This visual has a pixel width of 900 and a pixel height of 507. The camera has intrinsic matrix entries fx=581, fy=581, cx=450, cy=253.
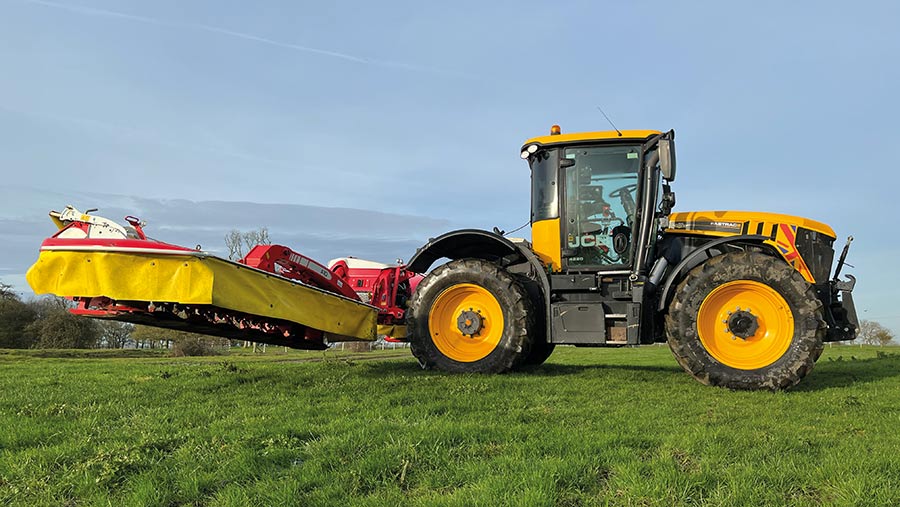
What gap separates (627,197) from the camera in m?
7.26

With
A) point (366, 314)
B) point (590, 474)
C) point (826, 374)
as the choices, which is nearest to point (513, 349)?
point (366, 314)

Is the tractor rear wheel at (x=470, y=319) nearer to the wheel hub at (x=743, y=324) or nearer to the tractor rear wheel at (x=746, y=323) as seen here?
the tractor rear wheel at (x=746, y=323)

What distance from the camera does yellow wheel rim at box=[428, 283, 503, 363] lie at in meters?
7.36

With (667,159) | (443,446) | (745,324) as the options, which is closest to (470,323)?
(667,159)

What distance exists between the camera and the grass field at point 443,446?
10.4 feet

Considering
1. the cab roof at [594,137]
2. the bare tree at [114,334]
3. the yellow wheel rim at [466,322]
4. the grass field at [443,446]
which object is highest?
the cab roof at [594,137]

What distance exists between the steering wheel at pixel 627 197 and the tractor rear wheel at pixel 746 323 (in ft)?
3.58

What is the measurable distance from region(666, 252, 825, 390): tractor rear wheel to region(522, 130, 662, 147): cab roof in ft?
5.88

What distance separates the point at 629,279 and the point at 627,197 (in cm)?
103

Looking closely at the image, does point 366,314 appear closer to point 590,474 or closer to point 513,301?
point 513,301

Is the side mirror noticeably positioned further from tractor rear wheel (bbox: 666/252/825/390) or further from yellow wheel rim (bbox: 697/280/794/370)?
Result: yellow wheel rim (bbox: 697/280/794/370)

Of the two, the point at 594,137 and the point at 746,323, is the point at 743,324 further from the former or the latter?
the point at 594,137

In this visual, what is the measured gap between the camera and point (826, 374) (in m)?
8.05

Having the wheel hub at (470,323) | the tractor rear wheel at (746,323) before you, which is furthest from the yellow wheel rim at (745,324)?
the wheel hub at (470,323)
